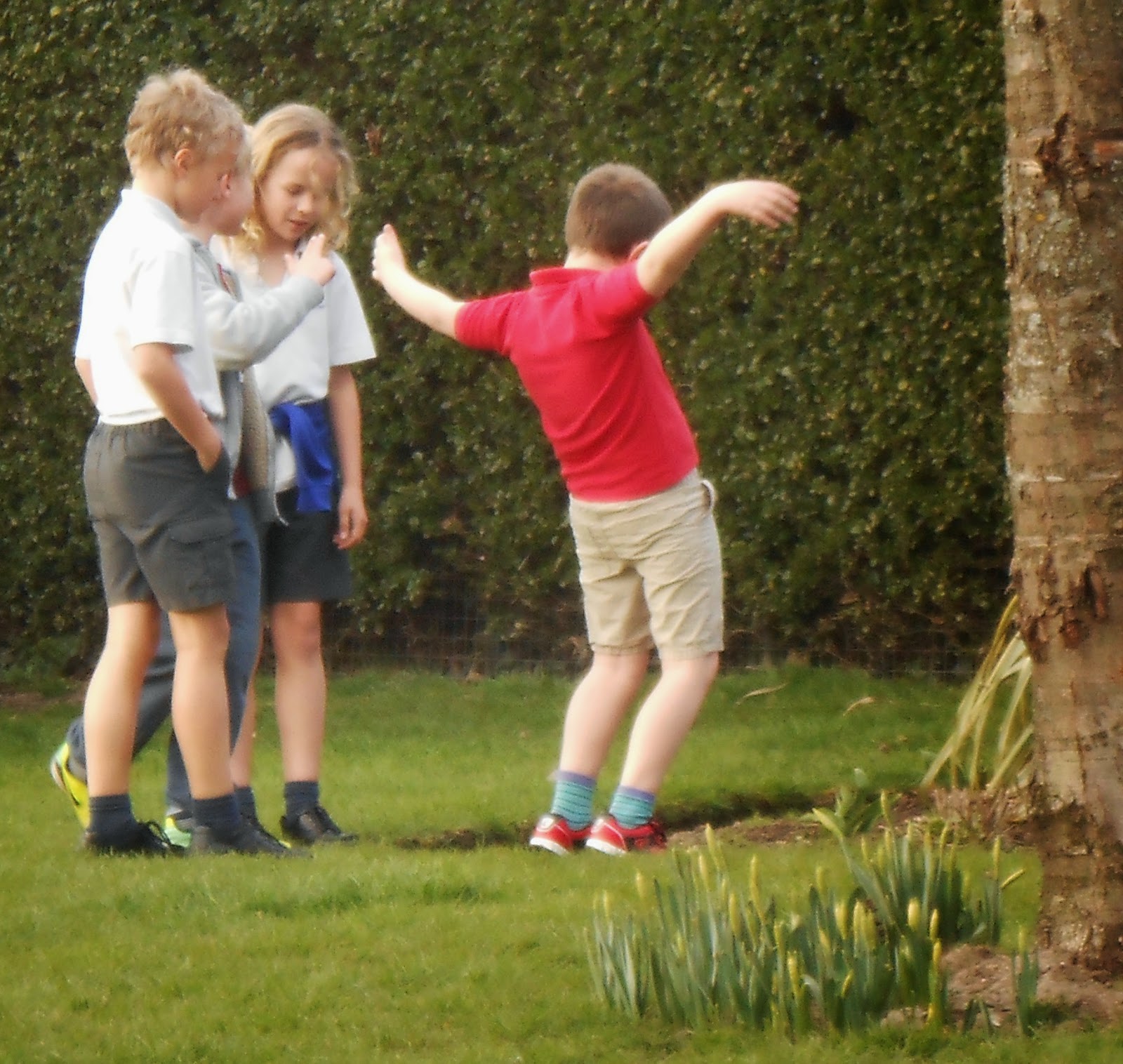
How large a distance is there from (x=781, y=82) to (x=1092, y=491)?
3.95 m

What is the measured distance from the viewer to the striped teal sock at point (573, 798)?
470cm

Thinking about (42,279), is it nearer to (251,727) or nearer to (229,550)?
(251,727)

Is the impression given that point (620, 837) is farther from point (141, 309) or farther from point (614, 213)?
point (141, 309)

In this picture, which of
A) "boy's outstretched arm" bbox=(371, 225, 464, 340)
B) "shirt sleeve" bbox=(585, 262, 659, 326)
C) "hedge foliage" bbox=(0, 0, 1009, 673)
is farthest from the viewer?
"hedge foliage" bbox=(0, 0, 1009, 673)

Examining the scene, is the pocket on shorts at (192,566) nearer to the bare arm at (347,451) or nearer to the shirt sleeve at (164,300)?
the shirt sleeve at (164,300)

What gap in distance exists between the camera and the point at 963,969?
123 inches

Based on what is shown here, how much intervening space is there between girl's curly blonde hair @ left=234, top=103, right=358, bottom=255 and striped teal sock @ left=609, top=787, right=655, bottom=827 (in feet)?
5.23

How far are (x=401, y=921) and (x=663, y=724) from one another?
1061mm

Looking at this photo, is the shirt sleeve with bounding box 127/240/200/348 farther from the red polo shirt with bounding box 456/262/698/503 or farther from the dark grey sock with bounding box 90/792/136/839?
the dark grey sock with bounding box 90/792/136/839

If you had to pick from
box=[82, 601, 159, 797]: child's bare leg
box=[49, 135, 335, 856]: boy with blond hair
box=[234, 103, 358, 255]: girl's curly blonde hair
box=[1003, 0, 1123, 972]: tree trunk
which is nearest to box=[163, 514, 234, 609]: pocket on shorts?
box=[49, 135, 335, 856]: boy with blond hair

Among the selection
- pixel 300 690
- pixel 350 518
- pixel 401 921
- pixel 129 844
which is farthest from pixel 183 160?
pixel 401 921

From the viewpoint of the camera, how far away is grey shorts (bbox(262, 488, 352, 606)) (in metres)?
4.93

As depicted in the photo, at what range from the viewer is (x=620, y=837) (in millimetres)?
4555

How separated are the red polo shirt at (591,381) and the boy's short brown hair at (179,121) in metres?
0.75
